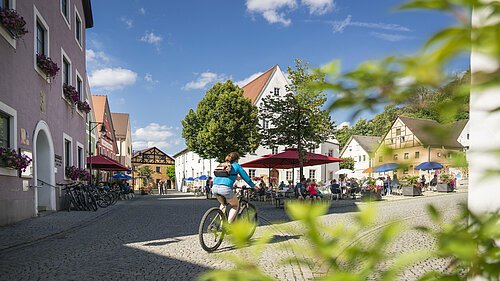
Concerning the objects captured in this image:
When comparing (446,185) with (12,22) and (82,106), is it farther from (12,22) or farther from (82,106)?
(12,22)

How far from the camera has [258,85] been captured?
153 ft

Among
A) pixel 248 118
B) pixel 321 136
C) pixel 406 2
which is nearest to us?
pixel 406 2

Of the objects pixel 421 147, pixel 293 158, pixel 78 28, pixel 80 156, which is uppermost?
pixel 78 28

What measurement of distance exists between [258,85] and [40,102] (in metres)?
34.6

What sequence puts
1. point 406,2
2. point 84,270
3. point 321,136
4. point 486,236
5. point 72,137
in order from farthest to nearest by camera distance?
point 321,136 → point 72,137 → point 84,270 → point 486,236 → point 406,2

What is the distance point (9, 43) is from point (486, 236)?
480 inches

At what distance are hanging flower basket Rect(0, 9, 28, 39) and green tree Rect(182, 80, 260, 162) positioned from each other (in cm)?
2242

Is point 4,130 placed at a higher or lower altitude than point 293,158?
higher

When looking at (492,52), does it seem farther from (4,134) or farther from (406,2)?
(4,134)

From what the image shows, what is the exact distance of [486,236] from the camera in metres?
0.68

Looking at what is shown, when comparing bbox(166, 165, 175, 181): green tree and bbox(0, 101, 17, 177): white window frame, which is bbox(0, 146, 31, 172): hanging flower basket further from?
bbox(166, 165, 175, 181): green tree

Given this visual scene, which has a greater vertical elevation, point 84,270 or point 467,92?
point 467,92

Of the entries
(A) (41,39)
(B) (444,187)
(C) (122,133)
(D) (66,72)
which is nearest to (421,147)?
(A) (41,39)

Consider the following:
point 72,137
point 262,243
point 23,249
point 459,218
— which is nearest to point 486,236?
point 459,218
